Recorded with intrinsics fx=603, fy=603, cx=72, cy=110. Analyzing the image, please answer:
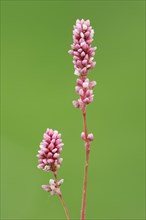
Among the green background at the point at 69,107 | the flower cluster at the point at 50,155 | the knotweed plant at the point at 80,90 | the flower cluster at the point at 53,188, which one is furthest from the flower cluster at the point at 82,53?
the green background at the point at 69,107

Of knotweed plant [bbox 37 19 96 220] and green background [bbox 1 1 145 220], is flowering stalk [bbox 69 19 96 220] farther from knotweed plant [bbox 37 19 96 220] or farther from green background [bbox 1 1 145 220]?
green background [bbox 1 1 145 220]

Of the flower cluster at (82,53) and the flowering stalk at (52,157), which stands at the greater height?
the flower cluster at (82,53)

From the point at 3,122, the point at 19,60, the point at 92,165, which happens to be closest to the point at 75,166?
the point at 92,165

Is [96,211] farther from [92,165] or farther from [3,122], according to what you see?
[3,122]

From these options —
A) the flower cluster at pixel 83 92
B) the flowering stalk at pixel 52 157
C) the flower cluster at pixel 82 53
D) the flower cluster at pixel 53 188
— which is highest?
the flower cluster at pixel 82 53

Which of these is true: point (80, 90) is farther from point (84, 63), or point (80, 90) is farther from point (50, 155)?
point (50, 155)

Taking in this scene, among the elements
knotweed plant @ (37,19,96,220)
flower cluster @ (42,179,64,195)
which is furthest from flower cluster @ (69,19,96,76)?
flower cluster @ (42,179,64,195)

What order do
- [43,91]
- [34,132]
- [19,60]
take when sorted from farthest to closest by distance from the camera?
[19,60] → [43,91] → [34,132]

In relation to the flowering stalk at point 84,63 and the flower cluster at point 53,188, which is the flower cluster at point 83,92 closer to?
the flowering stalk at point 84,63
